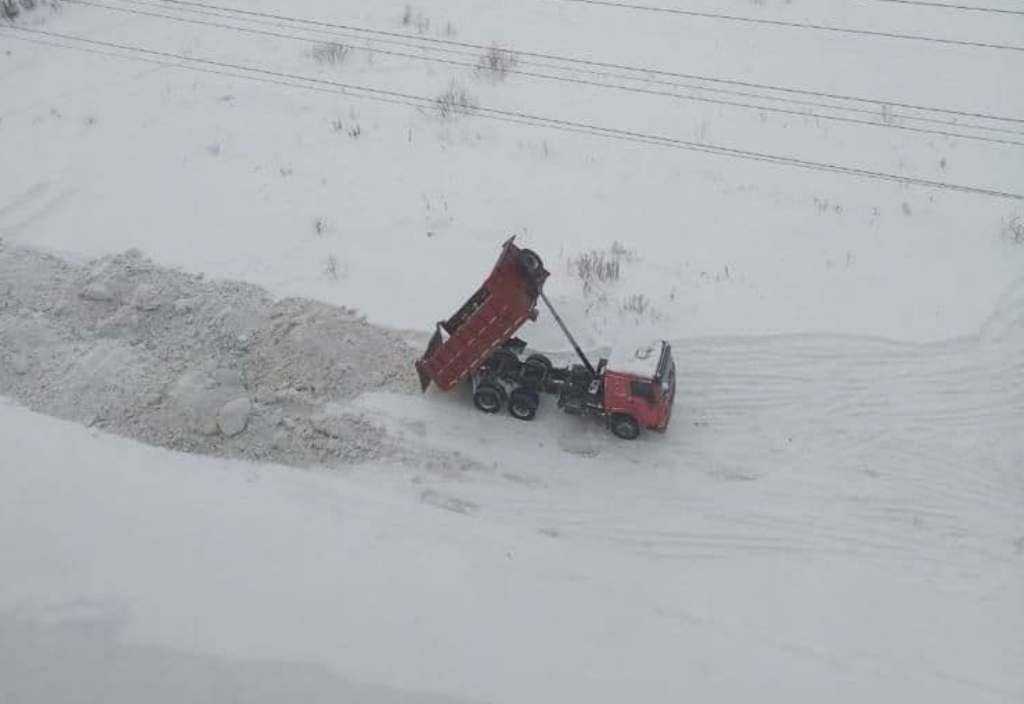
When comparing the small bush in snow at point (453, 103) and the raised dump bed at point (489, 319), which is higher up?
the small bush in snow at point (453, 103)

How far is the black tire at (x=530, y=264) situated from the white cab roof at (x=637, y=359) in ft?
5.52

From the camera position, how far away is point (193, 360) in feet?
42.0

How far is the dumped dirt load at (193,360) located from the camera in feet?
38.8

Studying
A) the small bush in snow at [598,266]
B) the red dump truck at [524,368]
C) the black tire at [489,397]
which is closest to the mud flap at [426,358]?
the red dump truck at [524,368]

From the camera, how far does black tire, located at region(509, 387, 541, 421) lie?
38.9 ft

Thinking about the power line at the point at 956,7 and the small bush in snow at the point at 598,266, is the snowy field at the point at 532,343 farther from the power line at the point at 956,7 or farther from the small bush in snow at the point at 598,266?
the power line at the point at 956,7

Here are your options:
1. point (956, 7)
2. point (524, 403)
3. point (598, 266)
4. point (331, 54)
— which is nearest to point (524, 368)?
point (524, 403)

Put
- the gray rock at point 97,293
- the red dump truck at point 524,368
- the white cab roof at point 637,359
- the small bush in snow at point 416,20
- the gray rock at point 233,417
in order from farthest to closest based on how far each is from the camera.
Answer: the small bush in snow at point 416,20 < the gray rock at point 97,293 < the gray rock at point 233,417 < the white cab roof at point 637,359 < the red dump truck at point 524,368

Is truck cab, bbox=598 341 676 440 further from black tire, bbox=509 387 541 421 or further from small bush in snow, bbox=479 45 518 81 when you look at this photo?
small bush in snow, bbox=479 45 518 81

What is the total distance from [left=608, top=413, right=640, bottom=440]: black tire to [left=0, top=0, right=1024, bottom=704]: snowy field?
0.90 ft

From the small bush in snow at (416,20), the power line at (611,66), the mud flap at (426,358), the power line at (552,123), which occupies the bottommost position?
the mud flap at (426,358)

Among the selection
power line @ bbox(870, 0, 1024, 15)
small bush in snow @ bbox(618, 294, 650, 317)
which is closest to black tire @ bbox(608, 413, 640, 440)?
small bush in snow @ bbox(618, 294, 650, 317)

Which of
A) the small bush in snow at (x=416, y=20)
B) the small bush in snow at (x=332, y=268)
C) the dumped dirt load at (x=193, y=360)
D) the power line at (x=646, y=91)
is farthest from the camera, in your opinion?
the small bush in snow at (x=416, y=20)

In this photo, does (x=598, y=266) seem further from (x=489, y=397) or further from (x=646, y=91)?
(x=646, y=91)
